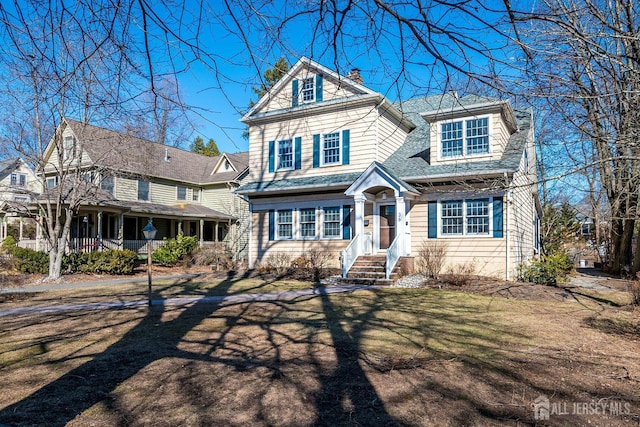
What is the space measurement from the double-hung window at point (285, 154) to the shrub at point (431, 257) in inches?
264

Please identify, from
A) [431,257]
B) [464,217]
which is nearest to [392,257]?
[431,257]

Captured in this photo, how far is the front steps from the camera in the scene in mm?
14032

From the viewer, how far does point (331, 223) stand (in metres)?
17.4

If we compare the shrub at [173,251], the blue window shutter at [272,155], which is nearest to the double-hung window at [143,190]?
the shrub at [173,251]

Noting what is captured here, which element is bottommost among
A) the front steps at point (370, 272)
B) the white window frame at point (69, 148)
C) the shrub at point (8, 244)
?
the front steps at point (370, 272)

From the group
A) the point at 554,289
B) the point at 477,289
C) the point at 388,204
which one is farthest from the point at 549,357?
the point at 388,204

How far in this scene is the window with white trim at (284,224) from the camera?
18.3 metres

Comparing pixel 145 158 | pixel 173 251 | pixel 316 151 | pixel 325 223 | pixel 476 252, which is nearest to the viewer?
pixel 476 252

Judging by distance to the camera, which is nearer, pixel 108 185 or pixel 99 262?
pixel 99 262

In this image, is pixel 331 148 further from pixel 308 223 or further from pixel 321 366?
pixel 321 366

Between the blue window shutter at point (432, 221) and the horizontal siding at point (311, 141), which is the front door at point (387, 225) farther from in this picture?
the horizontal siding at point (311, 141)

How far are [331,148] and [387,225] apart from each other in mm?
3862

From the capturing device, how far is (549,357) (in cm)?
572

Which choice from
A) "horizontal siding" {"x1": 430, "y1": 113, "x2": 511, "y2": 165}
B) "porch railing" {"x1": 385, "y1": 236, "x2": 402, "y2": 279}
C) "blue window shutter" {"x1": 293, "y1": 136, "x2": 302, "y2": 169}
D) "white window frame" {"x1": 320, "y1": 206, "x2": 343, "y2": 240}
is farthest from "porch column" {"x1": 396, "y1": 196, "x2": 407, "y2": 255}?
"blue window shutter" {"x1": 293, "y1": 136, "x2": 302, "y2": 169}
